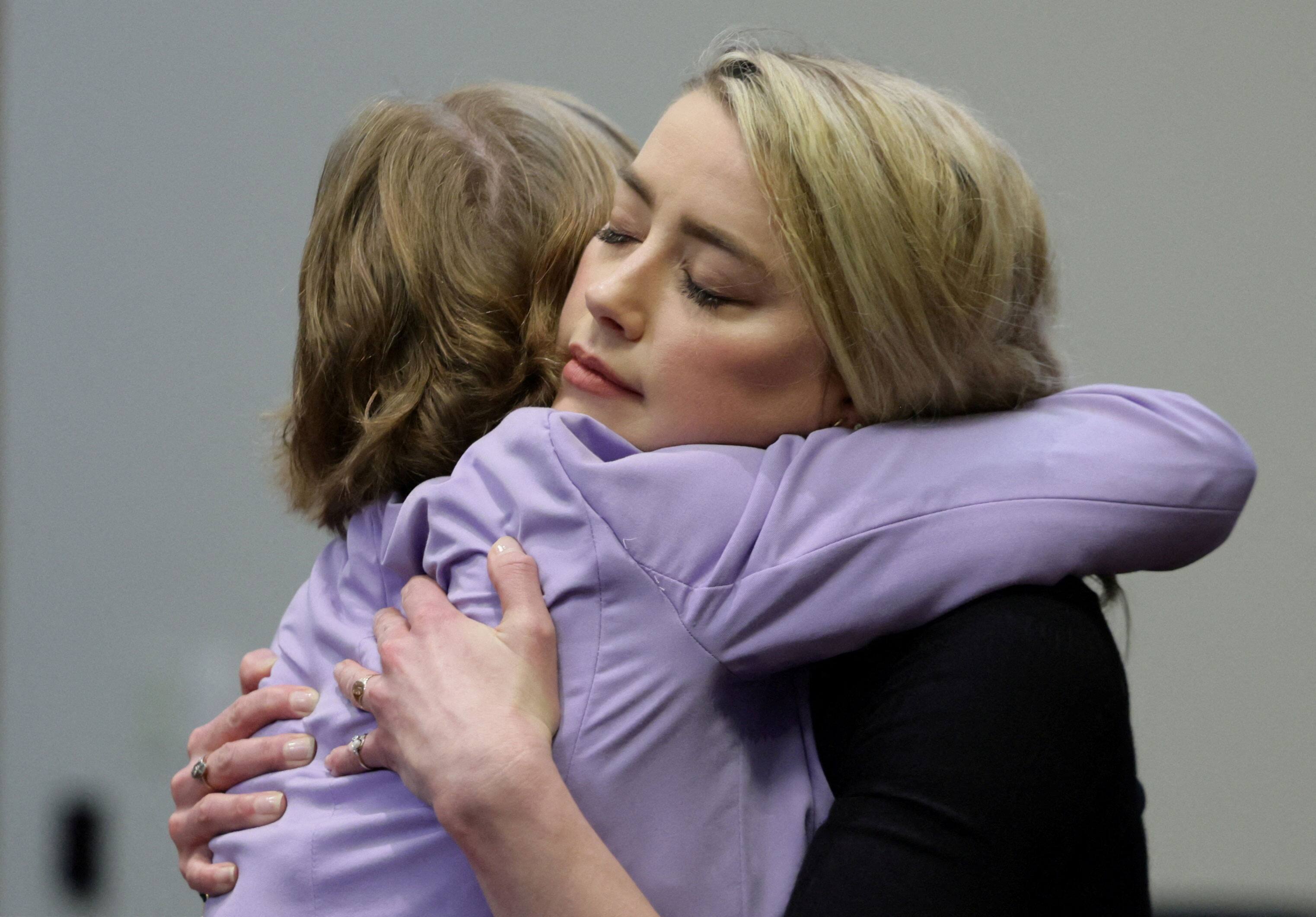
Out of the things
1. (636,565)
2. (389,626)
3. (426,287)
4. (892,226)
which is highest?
(892,226)

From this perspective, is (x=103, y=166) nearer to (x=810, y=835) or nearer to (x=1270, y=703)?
(x=810, y=835)

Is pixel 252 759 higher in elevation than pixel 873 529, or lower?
lower

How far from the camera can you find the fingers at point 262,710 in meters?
0.99

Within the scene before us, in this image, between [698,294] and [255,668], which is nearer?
[698,294]

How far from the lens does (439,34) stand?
2.24 m

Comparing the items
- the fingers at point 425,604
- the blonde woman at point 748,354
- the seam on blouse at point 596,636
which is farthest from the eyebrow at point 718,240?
the fingers at point 425,604

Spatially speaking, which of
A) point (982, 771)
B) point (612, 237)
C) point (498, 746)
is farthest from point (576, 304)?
point (982, 771)

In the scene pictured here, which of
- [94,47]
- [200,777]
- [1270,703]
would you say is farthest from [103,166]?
[1270,703]

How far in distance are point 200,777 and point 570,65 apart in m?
1.58

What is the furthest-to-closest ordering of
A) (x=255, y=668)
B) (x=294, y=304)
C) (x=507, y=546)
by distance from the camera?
(x=294, y=304), (x=255, y=668), (x=507, y=546)

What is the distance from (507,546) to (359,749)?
0.19 meters

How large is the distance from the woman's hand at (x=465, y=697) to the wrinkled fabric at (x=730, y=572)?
0.02 metres

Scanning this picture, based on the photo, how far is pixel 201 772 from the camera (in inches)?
40.9

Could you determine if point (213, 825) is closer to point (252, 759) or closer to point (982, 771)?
point (252, 759)
